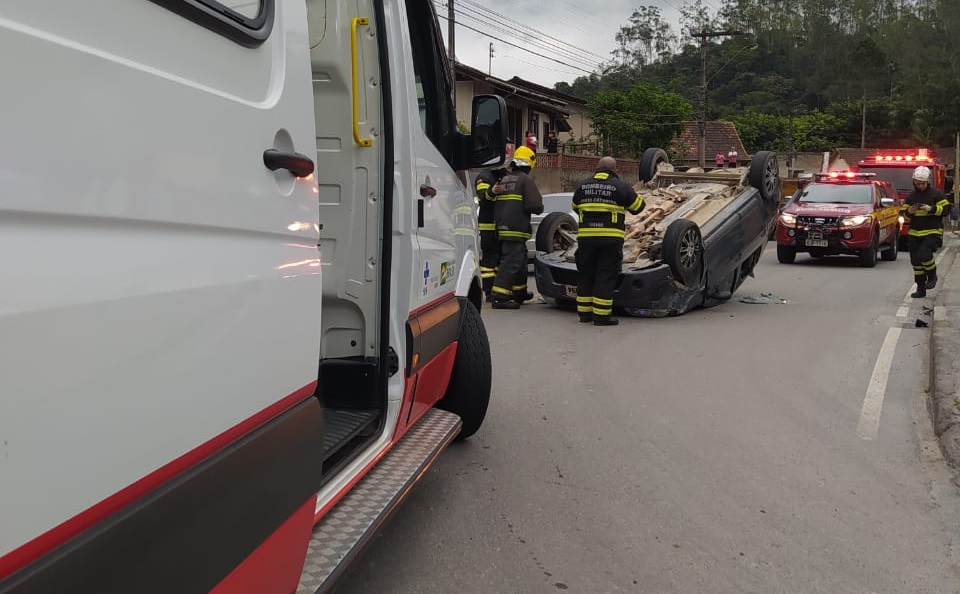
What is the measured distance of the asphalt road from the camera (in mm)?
3258

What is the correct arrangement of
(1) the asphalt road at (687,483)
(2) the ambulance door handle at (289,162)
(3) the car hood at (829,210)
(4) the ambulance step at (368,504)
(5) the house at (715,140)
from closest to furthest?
(2) the ambulance door handle at (289,162) < (4) the ambulance step at (368,504) < (1) the asphalt road at (687,483) < (3) the car hood at (829,210) < (5) the house at (715,140)

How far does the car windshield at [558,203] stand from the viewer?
1360 centimetres

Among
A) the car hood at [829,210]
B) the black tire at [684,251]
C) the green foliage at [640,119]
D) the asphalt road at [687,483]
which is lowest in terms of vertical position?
the asphalt road at [687,483]

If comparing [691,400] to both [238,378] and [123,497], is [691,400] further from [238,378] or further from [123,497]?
[123,497]

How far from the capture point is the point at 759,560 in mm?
3365

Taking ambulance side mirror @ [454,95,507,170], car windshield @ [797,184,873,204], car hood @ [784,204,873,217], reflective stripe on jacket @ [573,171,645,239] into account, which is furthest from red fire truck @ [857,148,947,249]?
ambulance side mirror @ [454,95,507,170]

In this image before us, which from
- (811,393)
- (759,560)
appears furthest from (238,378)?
(811,393)

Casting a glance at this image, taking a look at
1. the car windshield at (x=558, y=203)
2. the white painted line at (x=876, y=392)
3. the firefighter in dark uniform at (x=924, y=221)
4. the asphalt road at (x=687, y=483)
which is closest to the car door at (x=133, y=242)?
the asphalt road at (x=687, y=483)

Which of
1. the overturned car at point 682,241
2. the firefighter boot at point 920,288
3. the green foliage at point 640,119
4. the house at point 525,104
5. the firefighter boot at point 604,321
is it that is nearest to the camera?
the firefighter boot at point 604,321

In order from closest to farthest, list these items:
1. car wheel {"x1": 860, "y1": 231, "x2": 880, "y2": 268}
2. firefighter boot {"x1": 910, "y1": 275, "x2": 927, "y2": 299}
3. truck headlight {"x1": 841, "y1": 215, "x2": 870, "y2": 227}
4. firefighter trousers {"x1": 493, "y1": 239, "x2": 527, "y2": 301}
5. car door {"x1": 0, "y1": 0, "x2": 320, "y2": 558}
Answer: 1. car door {"x1": 0, "y1": 0, "x2": 320, "y2": 558}
2. firefighter trousers {"x1": 493, "y1": 239, "x2": 527, "y2": 301}
3. firefighter boot {"x1": 910, "y1": 275, "x2": 927, "y2": 299}
4. truck headlight {"x1": 841, "y1": 215, "x2": 870, "y2": 227}
5. car wheel {"x1": 860, "y1": 231, "x2": 880, "y2": 268}

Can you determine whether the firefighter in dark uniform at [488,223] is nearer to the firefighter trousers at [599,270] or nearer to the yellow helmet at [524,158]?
the yellow helmet at [524,158]

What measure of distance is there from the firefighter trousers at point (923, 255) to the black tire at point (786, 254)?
5437 mm

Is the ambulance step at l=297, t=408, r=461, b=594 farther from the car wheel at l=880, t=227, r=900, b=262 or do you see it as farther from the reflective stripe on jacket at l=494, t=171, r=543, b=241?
the car wheel at l=880, t=227, r=900, b=262

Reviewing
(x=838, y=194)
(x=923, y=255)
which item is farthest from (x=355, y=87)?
(x=838, y=194)
